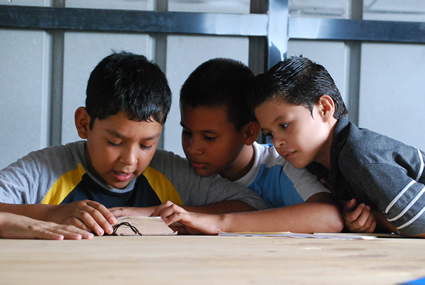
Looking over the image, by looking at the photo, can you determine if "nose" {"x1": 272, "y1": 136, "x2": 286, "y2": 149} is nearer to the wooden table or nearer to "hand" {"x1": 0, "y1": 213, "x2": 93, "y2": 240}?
the wooden table

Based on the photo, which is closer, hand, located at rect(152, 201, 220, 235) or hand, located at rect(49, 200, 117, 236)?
hand, located at rect(49, 200, 117, 236)

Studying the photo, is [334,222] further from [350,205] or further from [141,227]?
[141,227]

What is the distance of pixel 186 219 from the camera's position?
4.69 feet

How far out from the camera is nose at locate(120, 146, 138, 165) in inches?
64.6

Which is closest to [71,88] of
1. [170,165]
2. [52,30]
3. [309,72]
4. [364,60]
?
[52,30]

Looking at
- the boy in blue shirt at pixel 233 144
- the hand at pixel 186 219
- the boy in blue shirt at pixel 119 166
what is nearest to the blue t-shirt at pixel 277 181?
the boy in blue shirt at pixel 233 144

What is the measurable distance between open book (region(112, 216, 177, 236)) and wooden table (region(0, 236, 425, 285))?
135 mm

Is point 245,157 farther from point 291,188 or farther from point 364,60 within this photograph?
point 364,60

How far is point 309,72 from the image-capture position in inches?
71.3

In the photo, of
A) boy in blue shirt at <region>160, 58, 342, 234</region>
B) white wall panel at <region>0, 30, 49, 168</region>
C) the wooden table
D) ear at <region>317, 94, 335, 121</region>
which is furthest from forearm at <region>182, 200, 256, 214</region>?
white wall panel at <region>0, 30, 49, 168</region>

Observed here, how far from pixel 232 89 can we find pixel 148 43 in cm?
66

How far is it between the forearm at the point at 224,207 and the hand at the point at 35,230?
23.3 inches

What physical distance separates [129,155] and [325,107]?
2.16 feet

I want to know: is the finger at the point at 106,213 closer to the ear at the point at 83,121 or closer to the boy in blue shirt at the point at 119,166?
the boy in blue shirt at the point at 119,166
